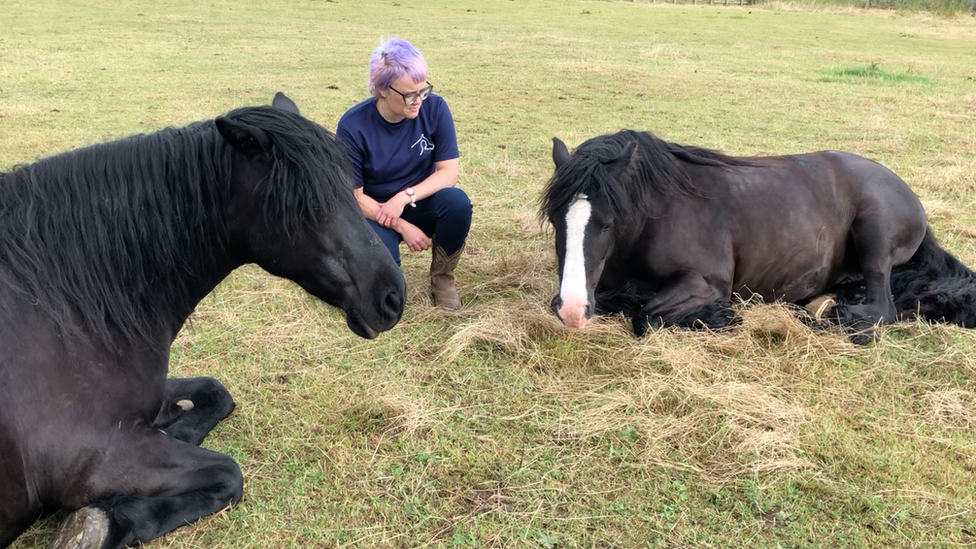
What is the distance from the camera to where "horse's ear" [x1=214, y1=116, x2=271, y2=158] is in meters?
2.18

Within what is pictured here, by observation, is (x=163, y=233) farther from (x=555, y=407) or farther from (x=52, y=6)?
(x=52, y=6)

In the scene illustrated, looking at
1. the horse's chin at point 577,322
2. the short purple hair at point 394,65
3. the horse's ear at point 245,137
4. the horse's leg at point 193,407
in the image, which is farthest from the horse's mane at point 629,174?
the horse's leg at point 193,407

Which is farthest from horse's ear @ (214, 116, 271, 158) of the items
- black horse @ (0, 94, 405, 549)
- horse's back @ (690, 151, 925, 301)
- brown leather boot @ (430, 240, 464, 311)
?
horse's back @ (690, 151, 925, 301)

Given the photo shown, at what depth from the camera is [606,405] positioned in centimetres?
315

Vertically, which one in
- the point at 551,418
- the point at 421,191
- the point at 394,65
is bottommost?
the point at 551,418

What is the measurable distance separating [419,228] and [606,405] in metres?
1.91

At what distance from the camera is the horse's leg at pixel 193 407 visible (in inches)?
113

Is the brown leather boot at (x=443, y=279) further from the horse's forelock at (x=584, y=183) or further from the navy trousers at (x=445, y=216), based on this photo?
the horse's forelock at (x=584, y=183)

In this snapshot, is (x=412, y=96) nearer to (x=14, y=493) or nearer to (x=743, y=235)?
(x=743, y=235)

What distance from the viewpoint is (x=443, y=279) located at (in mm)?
4445

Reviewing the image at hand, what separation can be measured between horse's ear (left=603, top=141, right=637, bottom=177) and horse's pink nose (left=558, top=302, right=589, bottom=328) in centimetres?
84

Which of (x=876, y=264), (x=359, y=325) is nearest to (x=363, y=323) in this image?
(x=359, y=325)

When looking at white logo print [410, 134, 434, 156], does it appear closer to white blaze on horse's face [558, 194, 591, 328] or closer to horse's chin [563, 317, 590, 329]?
white blaze on horse's face [558, 194, 591, 328]

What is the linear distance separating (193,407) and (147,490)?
2.33ft
